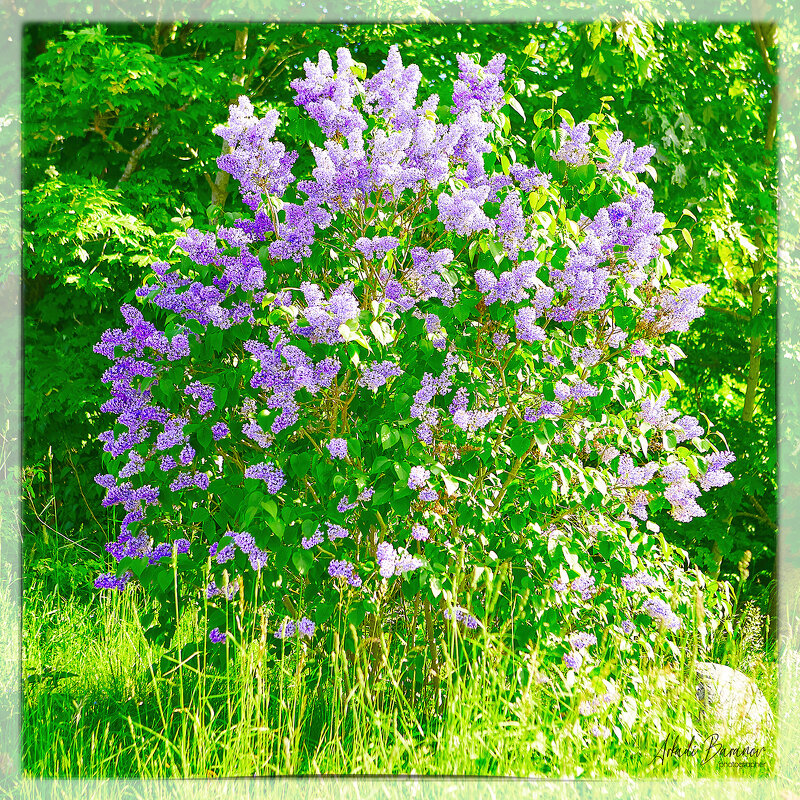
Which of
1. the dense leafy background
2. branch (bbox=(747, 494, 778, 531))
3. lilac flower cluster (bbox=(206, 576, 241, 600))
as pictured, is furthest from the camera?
branch (bbox=(747, 494, 778, 531))

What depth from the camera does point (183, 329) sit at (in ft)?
10.5

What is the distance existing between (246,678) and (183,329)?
4.20ft

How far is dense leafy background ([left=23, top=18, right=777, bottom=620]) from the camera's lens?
5.49 m

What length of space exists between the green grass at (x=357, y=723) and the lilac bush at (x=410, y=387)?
184 millimetres

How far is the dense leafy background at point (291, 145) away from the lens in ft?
18.0

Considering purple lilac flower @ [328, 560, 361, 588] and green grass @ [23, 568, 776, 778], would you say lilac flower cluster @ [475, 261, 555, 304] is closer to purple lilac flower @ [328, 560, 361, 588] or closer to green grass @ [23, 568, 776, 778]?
purple lilac flower @ [328, 560, 361, 588]

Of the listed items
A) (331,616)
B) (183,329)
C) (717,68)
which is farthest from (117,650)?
(717,68)

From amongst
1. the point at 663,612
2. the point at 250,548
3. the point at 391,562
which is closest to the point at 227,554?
the point at 250,548

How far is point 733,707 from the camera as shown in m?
3.50

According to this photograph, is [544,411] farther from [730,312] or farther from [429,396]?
[730,312]

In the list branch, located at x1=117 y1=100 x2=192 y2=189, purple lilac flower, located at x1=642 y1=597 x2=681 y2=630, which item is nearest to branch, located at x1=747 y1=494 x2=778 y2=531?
purple lilac flower, located at x1=642 y1=597 x2=681 y2=630

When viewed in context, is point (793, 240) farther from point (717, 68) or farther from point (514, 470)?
point (514, 470)

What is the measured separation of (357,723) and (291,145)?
4.98 metres

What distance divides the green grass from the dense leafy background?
99.6 inches
